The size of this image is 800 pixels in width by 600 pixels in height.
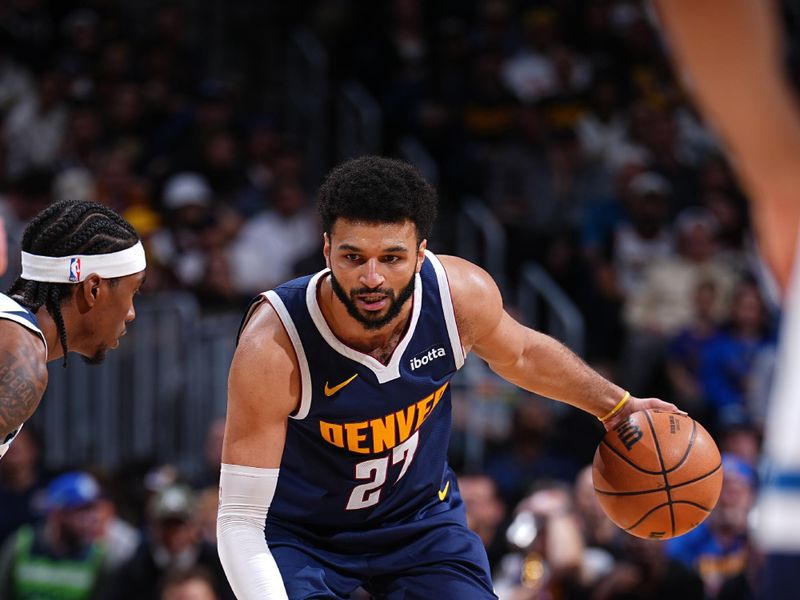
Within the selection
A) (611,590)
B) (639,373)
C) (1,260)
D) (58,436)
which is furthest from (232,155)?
→ (1,260)

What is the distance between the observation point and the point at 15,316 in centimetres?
347

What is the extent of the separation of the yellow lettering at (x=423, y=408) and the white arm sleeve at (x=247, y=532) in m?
0.52

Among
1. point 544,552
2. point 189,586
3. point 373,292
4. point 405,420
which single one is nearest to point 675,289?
point 544,552

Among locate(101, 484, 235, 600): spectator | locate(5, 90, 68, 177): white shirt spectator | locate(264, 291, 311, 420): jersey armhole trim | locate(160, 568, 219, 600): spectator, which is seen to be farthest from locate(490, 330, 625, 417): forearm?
locate(5, 90, 68, 177): white shirt spectator

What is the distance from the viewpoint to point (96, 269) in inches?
153

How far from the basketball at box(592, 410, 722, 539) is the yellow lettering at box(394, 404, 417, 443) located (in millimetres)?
755

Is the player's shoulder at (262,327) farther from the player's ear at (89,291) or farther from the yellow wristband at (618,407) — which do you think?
the yellow wristband at (618,407)

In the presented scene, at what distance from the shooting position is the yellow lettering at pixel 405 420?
13.1 feet

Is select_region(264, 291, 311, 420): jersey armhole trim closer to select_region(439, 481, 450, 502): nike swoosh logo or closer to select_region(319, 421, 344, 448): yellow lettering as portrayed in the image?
select_region(319, 421, 344, 448): yellow lettering

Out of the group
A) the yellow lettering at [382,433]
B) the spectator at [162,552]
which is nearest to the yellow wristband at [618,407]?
the yellow lettering at [382,433]

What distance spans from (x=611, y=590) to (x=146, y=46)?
6.96 meters

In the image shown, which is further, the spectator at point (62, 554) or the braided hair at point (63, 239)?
the spectator at point (62, 554)

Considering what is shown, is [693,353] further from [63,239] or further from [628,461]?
[63,239]

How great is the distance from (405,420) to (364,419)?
141mm
